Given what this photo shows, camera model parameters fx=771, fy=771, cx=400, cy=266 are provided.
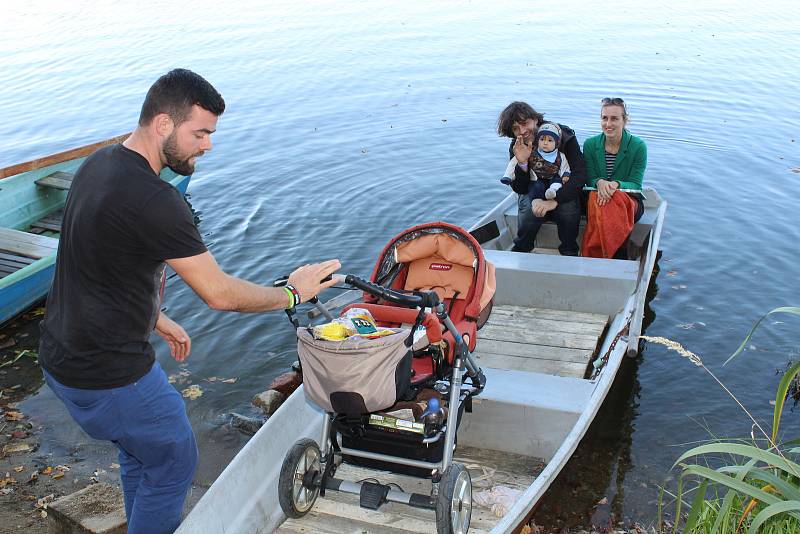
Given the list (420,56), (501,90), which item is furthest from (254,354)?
(420,56)

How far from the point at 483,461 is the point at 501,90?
515 inches

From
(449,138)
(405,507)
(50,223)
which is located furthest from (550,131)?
(449,138)

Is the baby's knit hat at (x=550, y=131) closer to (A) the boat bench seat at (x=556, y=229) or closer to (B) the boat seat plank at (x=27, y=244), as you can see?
(A) the boat bench seat at (x=556, y=229)

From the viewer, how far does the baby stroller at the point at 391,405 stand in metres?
3.81

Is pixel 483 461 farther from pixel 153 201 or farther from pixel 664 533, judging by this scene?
pixel 153 201

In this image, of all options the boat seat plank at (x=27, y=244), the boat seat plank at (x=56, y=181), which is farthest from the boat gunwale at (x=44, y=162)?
the boat seat plank at (x=27, y=244)

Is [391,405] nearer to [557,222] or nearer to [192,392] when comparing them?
[192,392]

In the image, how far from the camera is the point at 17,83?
62.7ft

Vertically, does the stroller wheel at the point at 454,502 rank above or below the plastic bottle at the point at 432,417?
below

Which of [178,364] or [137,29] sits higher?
[137,29]

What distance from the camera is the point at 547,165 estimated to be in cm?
723

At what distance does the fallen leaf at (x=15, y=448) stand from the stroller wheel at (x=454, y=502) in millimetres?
3998

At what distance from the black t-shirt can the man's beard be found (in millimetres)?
115

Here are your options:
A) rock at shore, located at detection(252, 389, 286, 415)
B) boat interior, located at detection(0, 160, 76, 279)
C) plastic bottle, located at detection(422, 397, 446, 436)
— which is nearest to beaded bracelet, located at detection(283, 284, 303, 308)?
plastic bottle, located at detection(422, 397, 446, 436)
